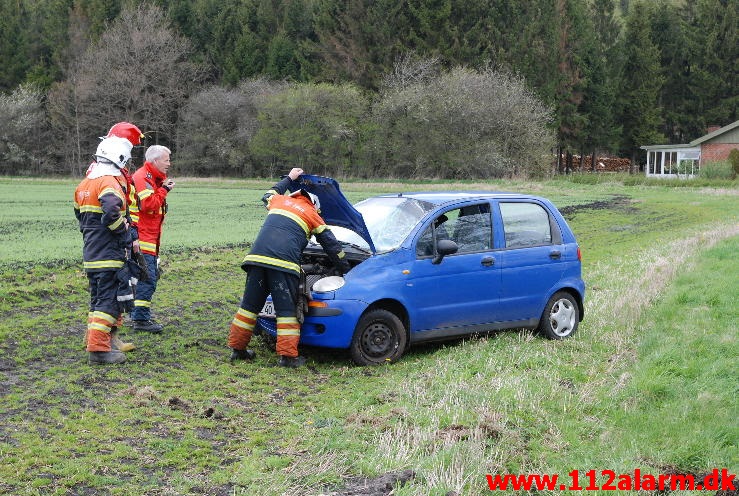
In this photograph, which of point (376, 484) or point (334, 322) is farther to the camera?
point (334, 322)

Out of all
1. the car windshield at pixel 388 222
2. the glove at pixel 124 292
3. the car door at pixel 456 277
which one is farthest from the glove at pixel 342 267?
the glove at pixel 124 292

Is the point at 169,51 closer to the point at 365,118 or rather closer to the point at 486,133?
the point at 365,118

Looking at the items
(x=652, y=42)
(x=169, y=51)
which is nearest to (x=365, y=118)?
(x=169, y=51)

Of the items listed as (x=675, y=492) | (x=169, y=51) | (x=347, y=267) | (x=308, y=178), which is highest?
(x=169, y=51)

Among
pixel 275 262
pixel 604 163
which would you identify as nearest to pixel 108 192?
pixel 275 262

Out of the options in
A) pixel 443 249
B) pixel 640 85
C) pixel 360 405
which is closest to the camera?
pixel 360 405

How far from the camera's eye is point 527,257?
9117mm

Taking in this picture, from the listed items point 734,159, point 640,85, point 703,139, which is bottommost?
point 734,159

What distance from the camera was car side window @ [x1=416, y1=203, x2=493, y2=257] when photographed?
8.52m

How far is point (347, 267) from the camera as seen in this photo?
8234 millimetres

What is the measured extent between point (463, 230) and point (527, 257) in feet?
2.83

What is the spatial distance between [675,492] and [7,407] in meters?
4.97

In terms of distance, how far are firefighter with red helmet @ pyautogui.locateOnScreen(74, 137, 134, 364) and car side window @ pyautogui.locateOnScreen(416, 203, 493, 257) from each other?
3.10 m

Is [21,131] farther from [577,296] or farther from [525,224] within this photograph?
[577,296]
